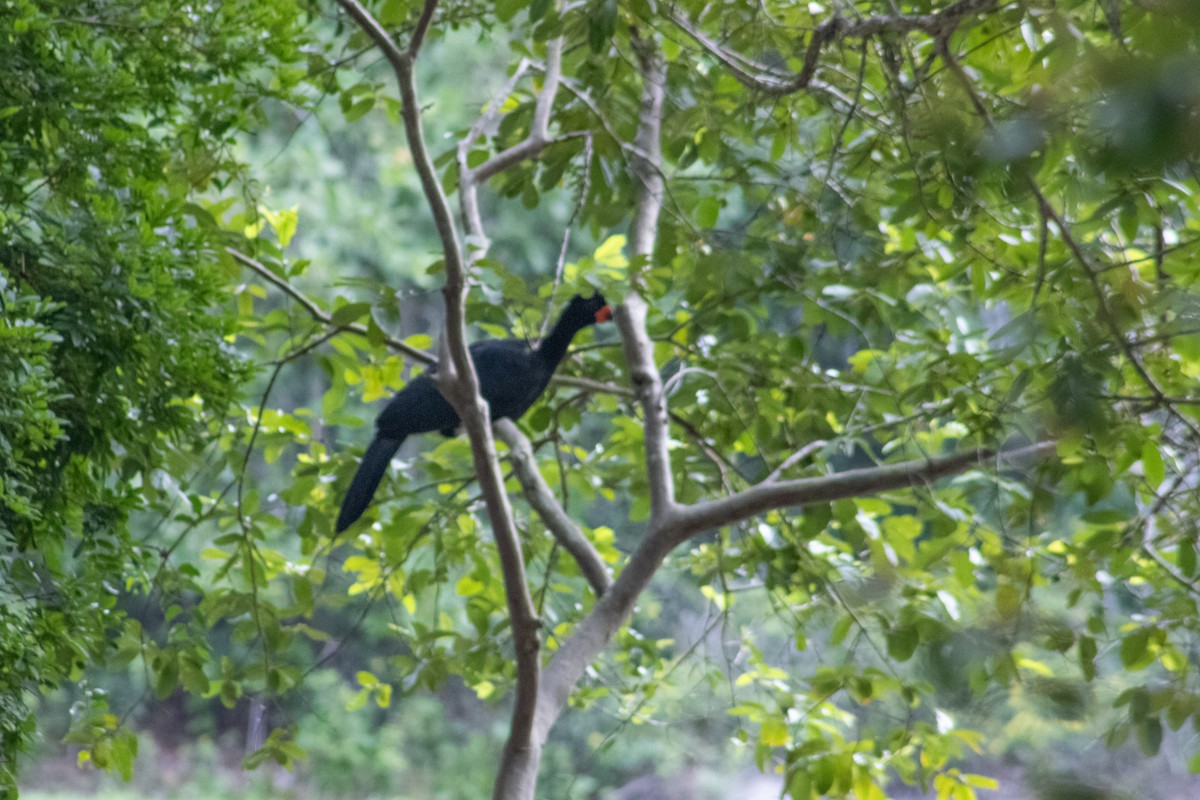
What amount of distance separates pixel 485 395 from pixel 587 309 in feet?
1.10

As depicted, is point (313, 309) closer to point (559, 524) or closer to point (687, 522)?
point (559, 524)

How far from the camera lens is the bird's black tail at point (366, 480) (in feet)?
8.00

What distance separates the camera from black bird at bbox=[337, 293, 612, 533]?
8.09 feet

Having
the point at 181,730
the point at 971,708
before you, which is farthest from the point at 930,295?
the point at 181,730

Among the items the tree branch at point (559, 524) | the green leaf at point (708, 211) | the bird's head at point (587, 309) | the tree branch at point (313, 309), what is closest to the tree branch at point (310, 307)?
the tree branch at point (313, 309)

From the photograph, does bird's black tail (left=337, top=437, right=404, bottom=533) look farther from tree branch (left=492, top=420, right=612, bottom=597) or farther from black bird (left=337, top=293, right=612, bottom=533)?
tree branch (left=492, top=420, right=612, bottom=597)

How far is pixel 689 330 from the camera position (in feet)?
8.19

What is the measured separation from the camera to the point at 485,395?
254 cm

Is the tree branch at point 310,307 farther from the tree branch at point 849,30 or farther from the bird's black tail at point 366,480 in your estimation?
the tree branch at point 849,30

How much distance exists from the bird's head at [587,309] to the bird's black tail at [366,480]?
0.49 m

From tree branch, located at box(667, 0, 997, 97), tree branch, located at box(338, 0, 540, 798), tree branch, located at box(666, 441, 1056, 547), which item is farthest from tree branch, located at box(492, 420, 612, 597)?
tree branch, located at box(667, 0, 997, 97)

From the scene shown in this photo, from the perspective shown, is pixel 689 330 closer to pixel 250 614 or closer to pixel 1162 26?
pixel 250 614

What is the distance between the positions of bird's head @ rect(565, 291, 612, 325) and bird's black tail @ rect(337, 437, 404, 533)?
1.62 feet

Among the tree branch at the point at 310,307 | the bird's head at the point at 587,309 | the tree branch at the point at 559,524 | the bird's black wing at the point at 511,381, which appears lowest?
the tree branch at the point at 559,524
